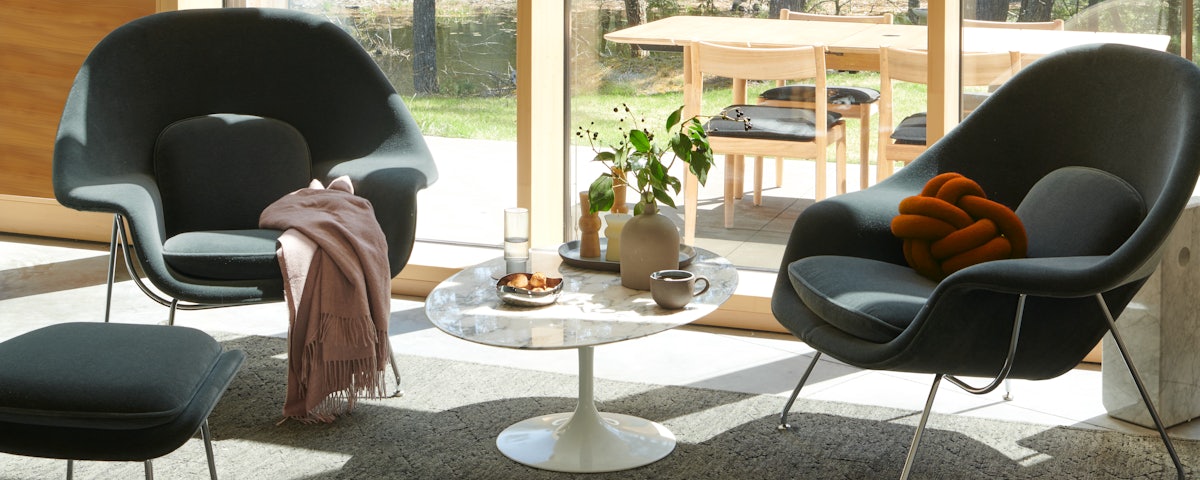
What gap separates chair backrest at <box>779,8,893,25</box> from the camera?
3.73 metres

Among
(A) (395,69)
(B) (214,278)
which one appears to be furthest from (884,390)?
(A) (395,69)

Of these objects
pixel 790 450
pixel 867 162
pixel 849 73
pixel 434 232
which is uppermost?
pixel 849 73

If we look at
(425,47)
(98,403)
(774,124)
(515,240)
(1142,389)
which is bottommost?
(1142,389)

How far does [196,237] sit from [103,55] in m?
0.66

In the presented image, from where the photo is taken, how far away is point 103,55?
3.42 metres

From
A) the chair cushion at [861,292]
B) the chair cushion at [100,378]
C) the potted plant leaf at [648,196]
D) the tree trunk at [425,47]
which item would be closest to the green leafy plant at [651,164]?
the potted plant leaf at [648,196]

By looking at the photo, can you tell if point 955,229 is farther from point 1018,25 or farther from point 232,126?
point 232,126

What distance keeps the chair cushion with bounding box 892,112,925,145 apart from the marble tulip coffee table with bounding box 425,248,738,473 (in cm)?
108

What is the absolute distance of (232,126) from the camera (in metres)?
3.54

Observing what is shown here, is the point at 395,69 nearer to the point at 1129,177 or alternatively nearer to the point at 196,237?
the point at 196,237

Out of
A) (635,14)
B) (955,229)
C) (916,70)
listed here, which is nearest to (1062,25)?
(916,70)

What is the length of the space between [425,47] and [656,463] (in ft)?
6.69

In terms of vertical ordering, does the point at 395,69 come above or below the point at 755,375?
above

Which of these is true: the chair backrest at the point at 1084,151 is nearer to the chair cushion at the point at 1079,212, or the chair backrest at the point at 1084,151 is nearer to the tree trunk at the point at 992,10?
the chair cushion at the point at 1079,212
